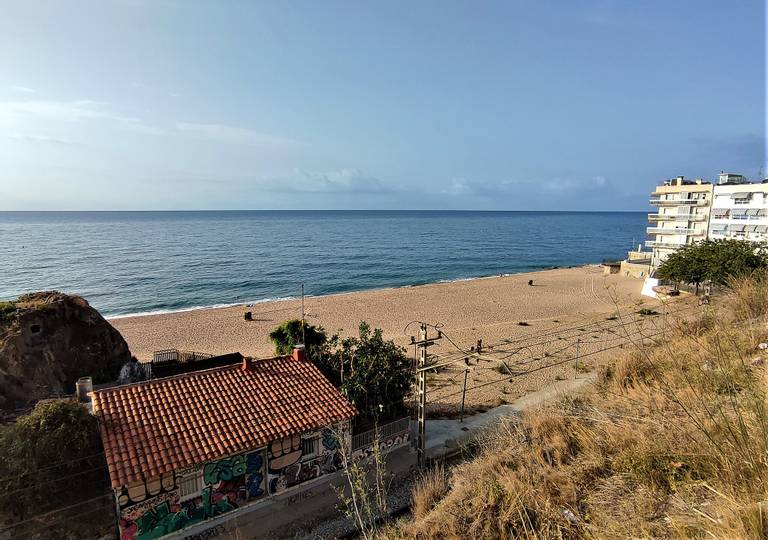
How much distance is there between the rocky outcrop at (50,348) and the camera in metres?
18.5

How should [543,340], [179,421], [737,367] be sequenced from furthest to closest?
1. [543,340]
2. [179,421]
3. [737,367]

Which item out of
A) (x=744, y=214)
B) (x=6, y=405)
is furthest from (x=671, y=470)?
(x=744, y=214)

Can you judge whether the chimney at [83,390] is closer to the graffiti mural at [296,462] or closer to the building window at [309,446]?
the graffiti mural at [296,462]

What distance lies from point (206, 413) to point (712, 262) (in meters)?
43.3

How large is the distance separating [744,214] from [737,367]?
61942mm

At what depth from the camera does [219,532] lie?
11828 millimetres

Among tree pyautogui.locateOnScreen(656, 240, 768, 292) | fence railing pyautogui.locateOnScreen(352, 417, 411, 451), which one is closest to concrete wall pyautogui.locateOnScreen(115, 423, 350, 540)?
fence railing pyautogui.locateOnScreen(352, 417, 411, 451)

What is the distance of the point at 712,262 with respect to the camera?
3847 cm

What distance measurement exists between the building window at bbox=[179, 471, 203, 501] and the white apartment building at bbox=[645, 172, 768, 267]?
61702 millimetres

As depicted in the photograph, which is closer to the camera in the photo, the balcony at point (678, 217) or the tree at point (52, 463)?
the tree at point (52, 463)

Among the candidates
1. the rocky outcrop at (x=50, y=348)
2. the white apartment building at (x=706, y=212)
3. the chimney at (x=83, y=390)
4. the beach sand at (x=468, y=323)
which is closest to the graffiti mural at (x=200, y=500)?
the chimney at (x=83, y=390)

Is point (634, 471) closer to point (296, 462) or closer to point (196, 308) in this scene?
point (296, 462)

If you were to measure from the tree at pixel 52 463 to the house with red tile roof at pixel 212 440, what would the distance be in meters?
0.83

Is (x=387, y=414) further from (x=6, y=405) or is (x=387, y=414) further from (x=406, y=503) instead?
(x=6, y=405)
